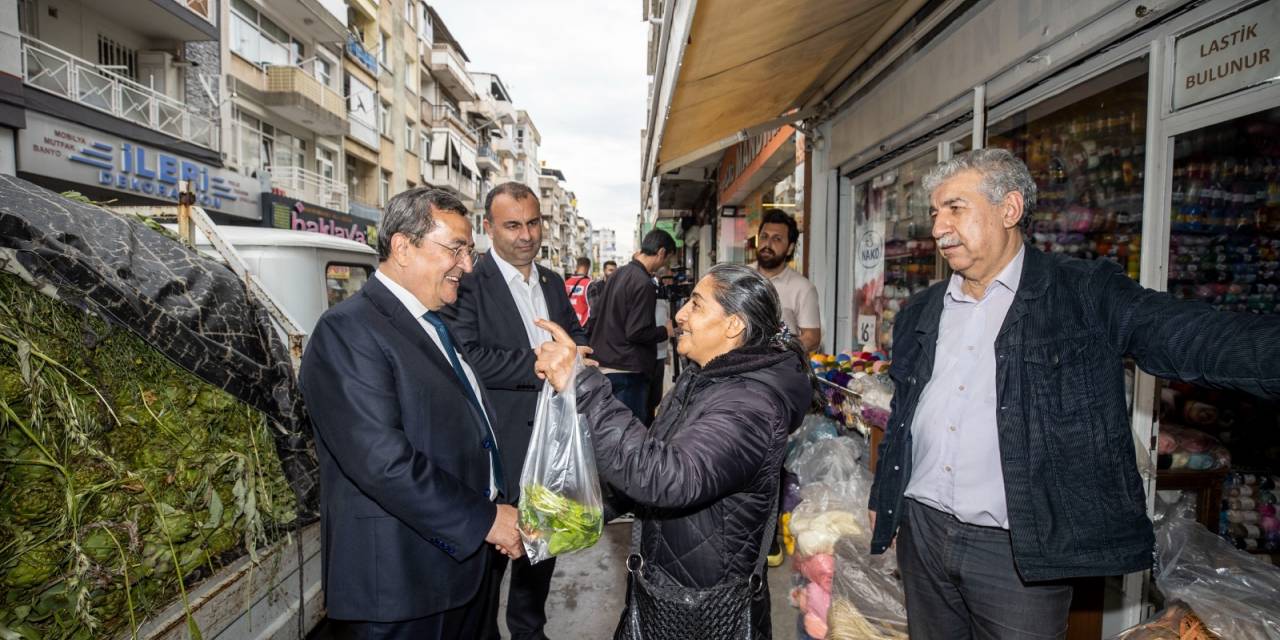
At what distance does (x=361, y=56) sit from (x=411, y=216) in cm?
2510

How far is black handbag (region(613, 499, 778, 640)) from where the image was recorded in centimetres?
167

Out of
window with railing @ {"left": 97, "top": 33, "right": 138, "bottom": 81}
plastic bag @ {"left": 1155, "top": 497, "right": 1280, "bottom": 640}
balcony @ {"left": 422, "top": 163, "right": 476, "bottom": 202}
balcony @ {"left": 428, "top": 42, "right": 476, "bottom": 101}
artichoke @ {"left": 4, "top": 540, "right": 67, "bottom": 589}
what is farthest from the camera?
balcony @ {"left": 428, "top": 42, "right": 476, "bottom": 101}

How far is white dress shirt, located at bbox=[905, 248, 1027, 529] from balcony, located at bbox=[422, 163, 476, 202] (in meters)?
29.4

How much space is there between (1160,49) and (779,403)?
205 cm

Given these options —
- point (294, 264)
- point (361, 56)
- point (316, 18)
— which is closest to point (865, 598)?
point (294, 264)

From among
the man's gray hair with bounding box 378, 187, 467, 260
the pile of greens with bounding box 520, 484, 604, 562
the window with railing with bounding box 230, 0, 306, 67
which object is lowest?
the pile of greens with bounding box 520, 484, 604, 562

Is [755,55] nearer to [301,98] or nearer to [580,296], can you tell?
[580,296]

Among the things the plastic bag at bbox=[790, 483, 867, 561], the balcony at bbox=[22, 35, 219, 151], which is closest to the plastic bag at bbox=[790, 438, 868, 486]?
the plastic bag at bbox=[790, 483, 867, 561]

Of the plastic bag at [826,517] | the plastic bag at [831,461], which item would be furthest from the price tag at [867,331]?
the plastic bag at [826,517]

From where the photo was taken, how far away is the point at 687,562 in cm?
169

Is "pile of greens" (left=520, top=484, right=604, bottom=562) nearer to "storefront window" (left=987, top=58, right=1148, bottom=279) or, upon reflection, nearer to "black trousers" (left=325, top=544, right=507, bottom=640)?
"black trousers" (left=325, top=544, right=507, bottom=640)

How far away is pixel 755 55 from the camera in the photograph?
4383 millimetres

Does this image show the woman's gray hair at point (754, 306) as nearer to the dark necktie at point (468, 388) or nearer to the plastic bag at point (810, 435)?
the dark necktie at point (468, 388)

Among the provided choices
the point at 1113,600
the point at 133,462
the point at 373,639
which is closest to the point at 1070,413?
the point at 1113,600
